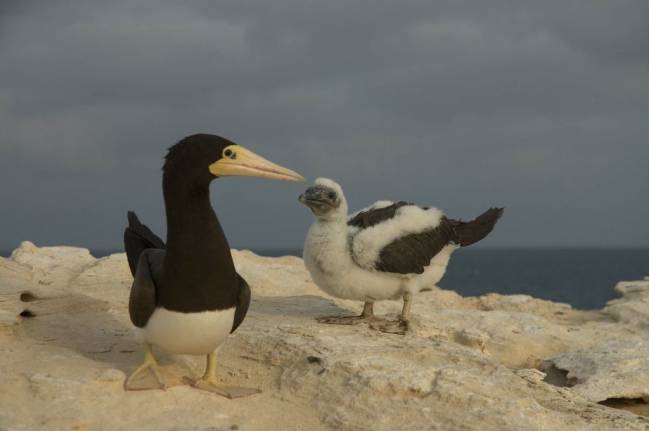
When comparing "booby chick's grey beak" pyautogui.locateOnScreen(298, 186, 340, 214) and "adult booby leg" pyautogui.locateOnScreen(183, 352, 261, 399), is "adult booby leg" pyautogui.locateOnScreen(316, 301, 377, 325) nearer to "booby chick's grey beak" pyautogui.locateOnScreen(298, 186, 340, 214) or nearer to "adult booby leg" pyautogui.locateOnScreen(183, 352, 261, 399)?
"booby chick's grey beak" pyautogui.locateOnScreen(298, 186, 340, 214)

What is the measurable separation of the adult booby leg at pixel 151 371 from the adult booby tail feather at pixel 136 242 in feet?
3.54

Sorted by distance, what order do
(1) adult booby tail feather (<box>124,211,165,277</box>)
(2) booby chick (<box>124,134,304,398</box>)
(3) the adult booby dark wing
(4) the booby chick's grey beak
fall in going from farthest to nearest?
(4) the booby chick's grey beak, (1) adult booby tail feather (<box>124,211,165,277</box>), (3) the adult booby dark wing, (2) booby chick (<box>124,134,304,398</box>)

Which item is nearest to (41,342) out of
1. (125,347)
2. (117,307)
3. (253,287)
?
(125,347)

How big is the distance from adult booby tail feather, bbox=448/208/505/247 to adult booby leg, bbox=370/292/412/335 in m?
1.01

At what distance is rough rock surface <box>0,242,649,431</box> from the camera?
541cm

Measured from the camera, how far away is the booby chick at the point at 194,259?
211 inches

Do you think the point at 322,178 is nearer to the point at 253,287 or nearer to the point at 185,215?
the point at 185,215

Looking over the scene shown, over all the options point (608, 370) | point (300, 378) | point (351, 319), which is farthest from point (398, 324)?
point (608, 370)

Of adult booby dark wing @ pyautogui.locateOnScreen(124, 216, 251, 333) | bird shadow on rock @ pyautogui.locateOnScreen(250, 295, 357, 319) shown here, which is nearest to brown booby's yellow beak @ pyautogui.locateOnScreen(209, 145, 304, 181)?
adult booby dark wing @ pyautogui.locateOnScreen(124, 216, 251, 333)

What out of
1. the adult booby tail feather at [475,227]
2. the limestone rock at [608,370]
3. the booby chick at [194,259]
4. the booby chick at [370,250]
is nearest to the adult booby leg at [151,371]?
the booby chick at [194,259]

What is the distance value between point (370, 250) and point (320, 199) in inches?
30.4

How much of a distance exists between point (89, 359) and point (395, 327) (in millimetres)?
3319

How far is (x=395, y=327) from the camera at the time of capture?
799 cm

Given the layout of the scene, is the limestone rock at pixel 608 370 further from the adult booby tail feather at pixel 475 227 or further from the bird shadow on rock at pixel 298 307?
the bird shadow on rock at pixel 298 307
